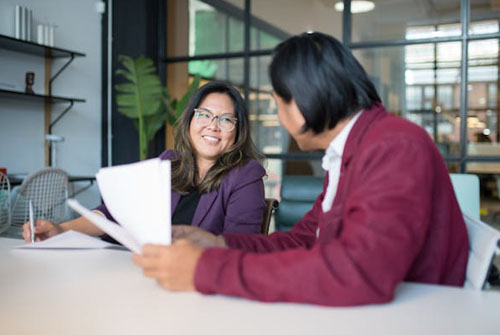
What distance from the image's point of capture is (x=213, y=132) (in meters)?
1.95

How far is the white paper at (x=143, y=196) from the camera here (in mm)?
904

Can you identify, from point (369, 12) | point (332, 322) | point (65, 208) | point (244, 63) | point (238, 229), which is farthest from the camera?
Result: point (244, 63)

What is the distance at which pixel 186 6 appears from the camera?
5.13m

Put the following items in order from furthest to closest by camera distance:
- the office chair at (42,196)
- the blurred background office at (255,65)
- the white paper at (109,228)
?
the blurred background office at (255,65) → the office chair at (42,196) → the white paper at (109,228)

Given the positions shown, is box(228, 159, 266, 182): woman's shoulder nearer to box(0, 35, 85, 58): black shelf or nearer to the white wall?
box(0, 35, 85, 58): black shelf

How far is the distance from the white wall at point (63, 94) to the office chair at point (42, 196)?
73 centimetres

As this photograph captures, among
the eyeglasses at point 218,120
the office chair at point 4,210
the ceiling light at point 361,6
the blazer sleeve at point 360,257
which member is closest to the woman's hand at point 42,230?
the eyeglasses at point 218,120

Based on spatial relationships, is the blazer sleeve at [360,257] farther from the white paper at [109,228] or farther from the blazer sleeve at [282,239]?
the blazer sleeve at [282,239]

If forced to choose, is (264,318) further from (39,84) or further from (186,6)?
(186,6)

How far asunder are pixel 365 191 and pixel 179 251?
335mm

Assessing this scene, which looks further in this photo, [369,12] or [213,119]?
[369,12]

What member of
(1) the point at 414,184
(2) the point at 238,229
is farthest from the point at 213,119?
(1) the point at 414,184

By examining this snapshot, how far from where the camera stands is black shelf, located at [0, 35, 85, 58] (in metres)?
3.98

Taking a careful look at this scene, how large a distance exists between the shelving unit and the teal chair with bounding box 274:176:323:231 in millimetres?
2384
